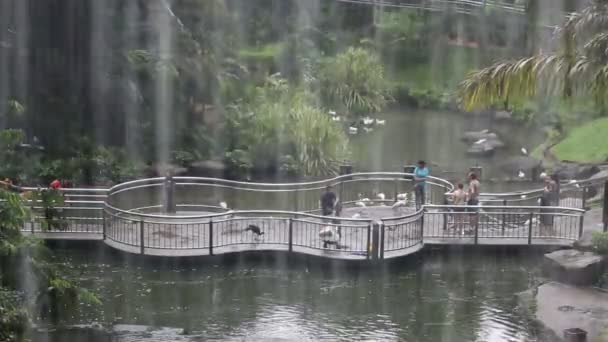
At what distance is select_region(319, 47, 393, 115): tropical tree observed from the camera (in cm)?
3475

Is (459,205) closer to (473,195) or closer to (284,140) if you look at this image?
(473,195)

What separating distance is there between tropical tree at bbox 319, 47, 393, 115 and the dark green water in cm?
1871

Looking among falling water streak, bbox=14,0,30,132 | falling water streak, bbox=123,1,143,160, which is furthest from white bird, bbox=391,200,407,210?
falling water streak, bbox=14,0,30,132

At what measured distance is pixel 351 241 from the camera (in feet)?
53.3

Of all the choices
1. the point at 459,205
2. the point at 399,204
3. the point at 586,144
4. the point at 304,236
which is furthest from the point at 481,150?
the point at 304,236

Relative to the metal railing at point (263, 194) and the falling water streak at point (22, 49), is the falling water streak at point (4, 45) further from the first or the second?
the metal railing at point (263, 194)

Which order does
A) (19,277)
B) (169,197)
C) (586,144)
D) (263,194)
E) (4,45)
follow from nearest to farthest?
(19,277)
(169,197)
(263,194)
(4,45)
(586,144)

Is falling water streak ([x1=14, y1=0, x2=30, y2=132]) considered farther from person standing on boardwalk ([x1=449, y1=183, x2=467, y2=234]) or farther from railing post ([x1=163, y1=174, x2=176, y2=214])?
person standing on boardwalk ([x1=449, y1=183, x2=467, y2=234])

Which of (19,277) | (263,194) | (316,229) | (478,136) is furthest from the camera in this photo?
(478,136)

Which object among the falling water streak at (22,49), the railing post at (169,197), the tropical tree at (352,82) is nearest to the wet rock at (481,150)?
the tropical tree at (352,82)

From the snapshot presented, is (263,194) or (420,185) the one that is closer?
(420,185)

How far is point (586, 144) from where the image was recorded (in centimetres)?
2691

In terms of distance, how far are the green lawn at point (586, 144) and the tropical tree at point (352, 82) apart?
861 cm

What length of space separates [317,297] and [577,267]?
A: 12.5 feet
